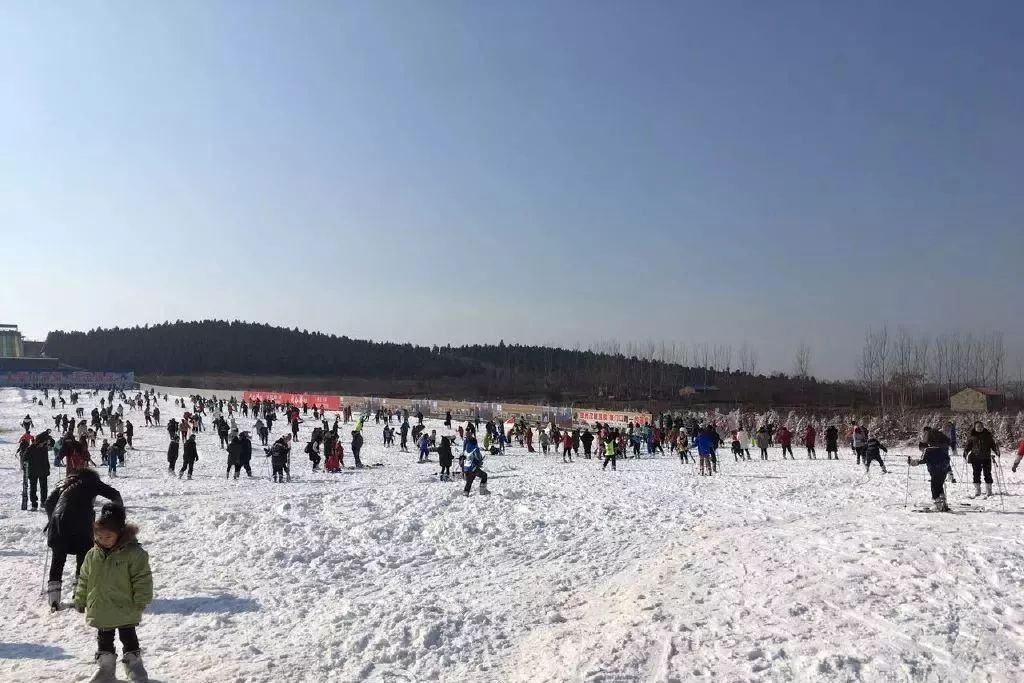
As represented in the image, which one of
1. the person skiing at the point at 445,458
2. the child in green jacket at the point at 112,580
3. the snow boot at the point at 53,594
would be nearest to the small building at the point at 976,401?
the person skiing at the point at 445,458

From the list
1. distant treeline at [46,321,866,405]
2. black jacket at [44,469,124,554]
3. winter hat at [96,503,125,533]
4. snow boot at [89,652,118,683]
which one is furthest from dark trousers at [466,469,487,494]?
distant treeline at [46,321,866,405]

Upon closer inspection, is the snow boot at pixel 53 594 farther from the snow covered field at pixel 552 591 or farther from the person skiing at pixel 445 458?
the person skiing at pixel 445 458

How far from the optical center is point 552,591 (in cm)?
813

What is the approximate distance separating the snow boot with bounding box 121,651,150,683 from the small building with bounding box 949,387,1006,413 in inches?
2083

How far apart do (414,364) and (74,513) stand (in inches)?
6195

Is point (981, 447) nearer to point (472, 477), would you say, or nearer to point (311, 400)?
point (472, 477)

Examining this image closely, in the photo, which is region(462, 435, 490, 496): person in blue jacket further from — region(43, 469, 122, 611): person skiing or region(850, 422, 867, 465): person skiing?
region(850, 422, 867, 465): person skiing

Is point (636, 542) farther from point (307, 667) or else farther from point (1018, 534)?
point (307, 667)

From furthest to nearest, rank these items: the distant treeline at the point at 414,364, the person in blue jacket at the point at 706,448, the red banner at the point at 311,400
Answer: the distant treeline at the point at 414,364
the red banner at the point at 311,400
the person in blue jacket at the point at 706,448

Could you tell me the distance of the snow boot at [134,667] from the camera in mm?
5184

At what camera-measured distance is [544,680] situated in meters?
5.63

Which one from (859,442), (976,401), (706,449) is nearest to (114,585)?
(706,449)

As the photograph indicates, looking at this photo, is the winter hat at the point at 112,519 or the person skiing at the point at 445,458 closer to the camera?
the winter hat at the point at 112,519

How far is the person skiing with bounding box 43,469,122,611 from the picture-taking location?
22.6ft
